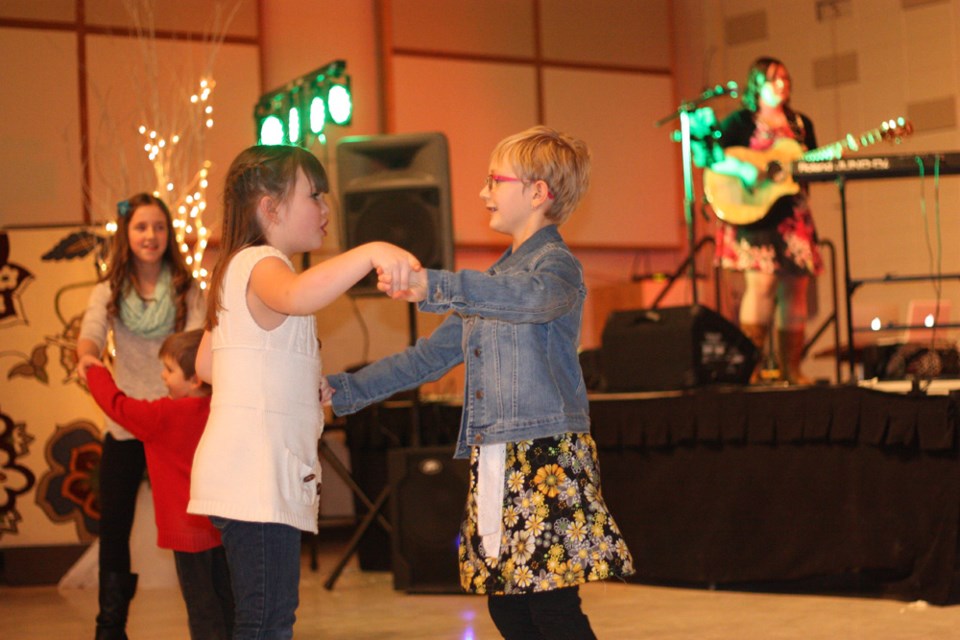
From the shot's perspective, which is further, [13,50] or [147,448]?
[13,50]

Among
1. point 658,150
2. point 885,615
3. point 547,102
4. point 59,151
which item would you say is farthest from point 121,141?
point 885,615

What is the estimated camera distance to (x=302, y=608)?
422 cm

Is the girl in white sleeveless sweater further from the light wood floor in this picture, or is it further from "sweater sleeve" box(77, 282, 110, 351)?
the light wood floor

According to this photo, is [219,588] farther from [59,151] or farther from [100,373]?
Answer: [59,151]

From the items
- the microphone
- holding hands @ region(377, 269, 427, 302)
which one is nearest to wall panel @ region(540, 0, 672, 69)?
the microphone

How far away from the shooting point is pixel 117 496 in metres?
3.33

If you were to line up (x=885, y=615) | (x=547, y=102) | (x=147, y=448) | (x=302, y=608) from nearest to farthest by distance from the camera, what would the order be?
(x=147, y=448)
(x=885, y=615)
(x=302, y=608)
(x=547, y=102)

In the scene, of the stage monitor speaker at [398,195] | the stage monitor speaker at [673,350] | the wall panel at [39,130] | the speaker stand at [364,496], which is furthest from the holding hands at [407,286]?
the wall panel at [39,130]

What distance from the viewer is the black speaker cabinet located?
171 inches

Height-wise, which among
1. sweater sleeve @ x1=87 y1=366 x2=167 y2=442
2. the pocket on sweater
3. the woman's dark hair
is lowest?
the pocket on sweater

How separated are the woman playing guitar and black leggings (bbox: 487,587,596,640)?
10.3 feet

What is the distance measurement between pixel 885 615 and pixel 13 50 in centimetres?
488

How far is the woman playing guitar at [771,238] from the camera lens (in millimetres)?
5180

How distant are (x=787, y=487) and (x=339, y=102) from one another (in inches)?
88.0
